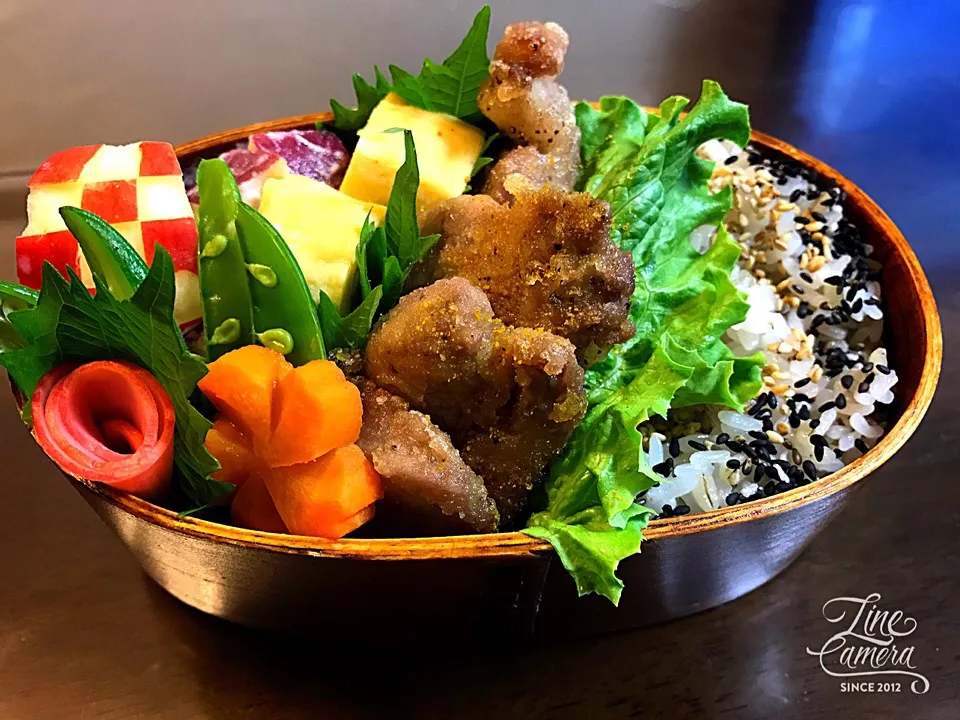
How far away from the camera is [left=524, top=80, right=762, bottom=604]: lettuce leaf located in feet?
5.15

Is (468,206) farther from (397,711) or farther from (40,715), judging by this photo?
(40,715)

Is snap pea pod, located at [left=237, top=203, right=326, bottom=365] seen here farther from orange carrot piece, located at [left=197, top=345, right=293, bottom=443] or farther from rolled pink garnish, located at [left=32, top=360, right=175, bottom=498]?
rolled pink garnish, located at [left=32, top=360, right=175, bottom=498]

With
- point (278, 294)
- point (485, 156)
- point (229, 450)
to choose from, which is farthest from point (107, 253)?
point (485, 156)

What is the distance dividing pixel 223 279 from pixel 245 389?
1.08ft

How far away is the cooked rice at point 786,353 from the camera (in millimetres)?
1939

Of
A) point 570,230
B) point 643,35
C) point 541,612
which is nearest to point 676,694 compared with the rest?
point 541,612

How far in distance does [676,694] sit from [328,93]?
318cm

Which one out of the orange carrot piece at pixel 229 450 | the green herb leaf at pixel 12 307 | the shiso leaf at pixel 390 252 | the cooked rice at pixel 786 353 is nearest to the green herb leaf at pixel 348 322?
the shiso leaf at pixel 390 252

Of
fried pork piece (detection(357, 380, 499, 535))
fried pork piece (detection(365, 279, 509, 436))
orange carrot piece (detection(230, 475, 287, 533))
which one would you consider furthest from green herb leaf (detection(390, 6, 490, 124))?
orange carrot piece (detection(230, 475, 287, 533))

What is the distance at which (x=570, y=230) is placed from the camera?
1.64 meters

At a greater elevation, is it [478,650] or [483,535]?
[483,535]

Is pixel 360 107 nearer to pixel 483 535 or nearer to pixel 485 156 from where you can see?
pixel 485 156

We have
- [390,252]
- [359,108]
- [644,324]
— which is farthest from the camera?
[359,108]

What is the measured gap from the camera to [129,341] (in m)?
1.50
